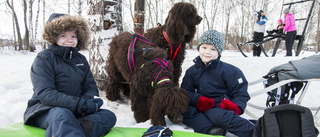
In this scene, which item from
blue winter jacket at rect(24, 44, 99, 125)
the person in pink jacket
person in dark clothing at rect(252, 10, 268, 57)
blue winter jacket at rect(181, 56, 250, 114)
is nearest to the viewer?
blue winter jacket at rect(24, 44, 99, 125)

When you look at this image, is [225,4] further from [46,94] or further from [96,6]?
[46,94]

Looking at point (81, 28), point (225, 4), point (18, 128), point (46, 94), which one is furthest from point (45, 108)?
point (225, 4)

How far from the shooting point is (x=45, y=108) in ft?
6.15

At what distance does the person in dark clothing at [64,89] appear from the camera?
1.76 m

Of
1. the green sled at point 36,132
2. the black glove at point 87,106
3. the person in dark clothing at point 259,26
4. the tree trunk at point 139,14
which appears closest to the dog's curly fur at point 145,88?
the green sled at point 36,132

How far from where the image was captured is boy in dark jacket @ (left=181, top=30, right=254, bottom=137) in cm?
212

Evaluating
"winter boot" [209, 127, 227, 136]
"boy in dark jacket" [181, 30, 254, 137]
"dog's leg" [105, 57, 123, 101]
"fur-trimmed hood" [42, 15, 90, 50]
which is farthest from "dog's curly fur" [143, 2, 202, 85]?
"winter boot" [209, 127, 227, 136]

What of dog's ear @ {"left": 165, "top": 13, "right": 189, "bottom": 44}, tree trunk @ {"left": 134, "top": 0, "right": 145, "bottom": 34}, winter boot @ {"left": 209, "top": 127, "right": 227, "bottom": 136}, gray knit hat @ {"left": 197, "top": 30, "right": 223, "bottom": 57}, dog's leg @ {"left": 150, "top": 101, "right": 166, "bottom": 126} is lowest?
winter boot @ {"left": 209, "top": 127, "right": 227, "bottom": 136}

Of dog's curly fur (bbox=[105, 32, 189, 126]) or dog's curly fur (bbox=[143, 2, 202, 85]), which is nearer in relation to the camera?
dog's curly fur (bbox=[105, 32, 189, 126])

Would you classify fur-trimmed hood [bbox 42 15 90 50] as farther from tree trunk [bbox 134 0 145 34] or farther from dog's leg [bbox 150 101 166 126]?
tree trunk [bbox 134 0 145 34]

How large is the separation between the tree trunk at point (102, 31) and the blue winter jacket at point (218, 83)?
2045mm

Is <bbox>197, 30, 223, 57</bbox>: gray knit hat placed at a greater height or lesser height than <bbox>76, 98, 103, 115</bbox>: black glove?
greater

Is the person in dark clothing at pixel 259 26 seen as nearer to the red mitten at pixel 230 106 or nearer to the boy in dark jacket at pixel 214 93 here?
the boy in dark jacket at pixel 214 93

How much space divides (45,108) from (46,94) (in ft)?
0.47
